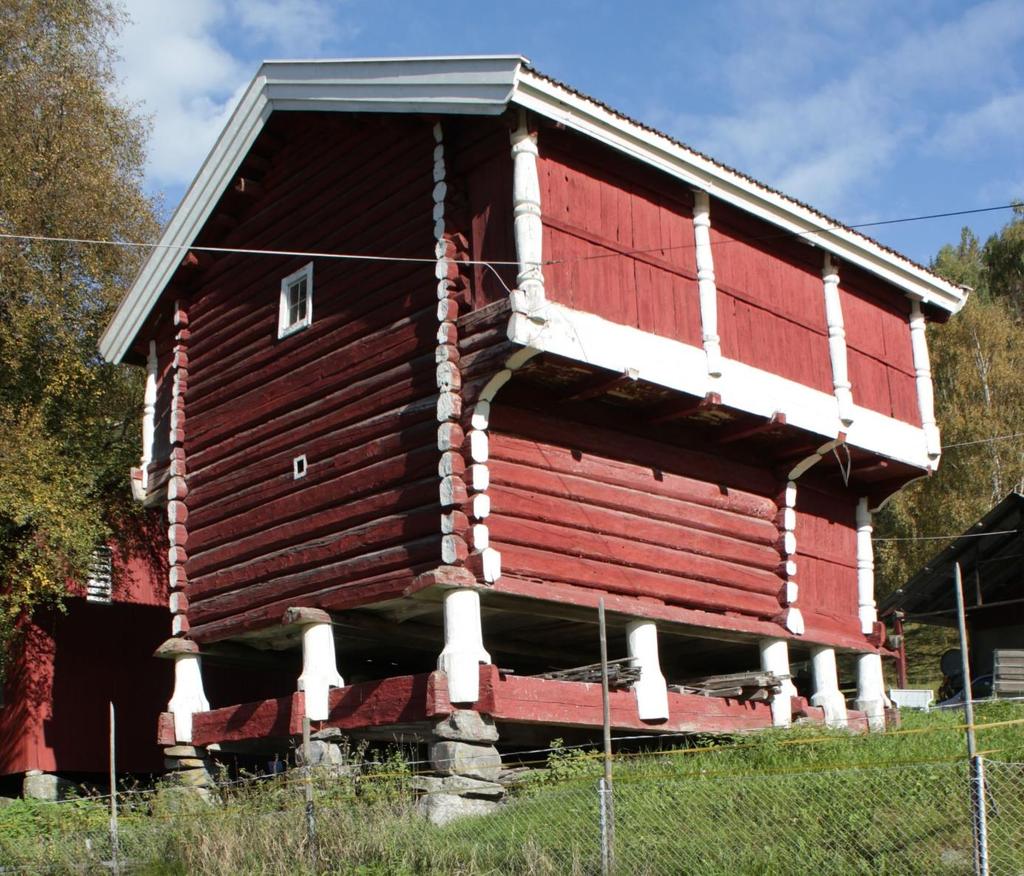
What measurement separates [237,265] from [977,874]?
14.0m

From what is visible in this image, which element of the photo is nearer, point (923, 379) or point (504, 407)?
point (504, 407)

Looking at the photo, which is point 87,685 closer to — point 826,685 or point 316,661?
point 316,661

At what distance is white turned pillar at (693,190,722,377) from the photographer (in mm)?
16766

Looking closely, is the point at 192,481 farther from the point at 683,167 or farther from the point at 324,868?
the point at 324,868

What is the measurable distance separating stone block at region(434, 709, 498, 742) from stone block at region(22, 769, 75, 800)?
1095 centimetres

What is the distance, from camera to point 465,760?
1438cm

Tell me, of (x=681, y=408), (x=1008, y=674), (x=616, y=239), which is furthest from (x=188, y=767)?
(x=1008, y=674)

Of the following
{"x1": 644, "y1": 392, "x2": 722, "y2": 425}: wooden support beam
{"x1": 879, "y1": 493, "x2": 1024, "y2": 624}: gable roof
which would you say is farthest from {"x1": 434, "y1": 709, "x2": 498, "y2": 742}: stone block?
{"x1": 879, "y1": 493, "x2": 1024, "y2": 624}: gable roof

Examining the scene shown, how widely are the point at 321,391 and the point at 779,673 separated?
6.94 m

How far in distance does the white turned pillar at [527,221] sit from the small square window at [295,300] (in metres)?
4.16

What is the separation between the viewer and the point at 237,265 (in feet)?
64.8

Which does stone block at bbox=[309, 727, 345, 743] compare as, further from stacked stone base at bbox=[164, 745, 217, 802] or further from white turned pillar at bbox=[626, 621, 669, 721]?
white turned pillar at bbox=[626, 621, 669, 721]

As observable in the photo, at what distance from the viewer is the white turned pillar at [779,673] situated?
706 inches

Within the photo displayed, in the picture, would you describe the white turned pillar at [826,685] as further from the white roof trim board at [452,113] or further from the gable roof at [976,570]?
the gable roof at [976,570]
